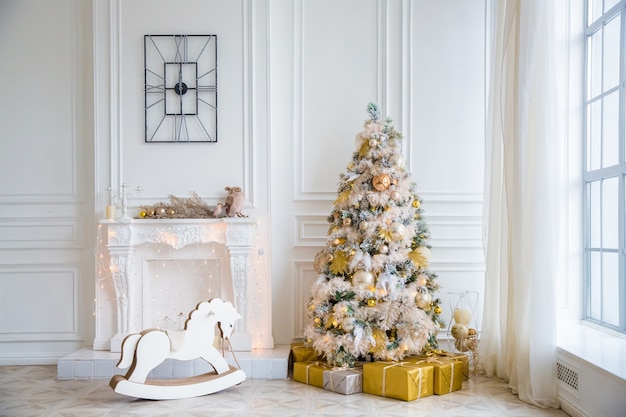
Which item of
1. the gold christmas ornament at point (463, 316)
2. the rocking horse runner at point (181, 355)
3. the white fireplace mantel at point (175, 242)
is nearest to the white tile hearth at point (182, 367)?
the white fireplace mantel at point (175, 242)

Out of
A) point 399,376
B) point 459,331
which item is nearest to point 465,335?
point 459,331

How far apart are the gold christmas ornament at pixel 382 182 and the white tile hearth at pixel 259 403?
145 cm

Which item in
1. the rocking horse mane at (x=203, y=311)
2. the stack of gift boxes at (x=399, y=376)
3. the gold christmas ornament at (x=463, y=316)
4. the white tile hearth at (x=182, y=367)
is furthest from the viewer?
the gold christmas ornament at (x=463, y=316)

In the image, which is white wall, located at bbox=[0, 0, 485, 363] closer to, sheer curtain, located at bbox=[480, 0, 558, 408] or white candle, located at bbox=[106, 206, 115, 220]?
white candle, located at bbox=[106, 206, 115, 220]

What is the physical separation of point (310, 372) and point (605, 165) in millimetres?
2486

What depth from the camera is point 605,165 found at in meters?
4.23

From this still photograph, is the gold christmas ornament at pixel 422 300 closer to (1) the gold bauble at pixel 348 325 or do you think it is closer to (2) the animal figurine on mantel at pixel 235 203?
(1) the gold bauble at pixel 348 325

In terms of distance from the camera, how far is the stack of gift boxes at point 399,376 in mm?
4145

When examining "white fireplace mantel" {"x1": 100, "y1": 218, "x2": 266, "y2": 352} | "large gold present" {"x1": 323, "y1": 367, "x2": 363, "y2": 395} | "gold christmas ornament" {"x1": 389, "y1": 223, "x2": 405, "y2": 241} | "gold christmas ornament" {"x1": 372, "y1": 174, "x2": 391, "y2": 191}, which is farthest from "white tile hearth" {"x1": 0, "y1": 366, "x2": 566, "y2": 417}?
"gold christmas ornament" {"x1": 372, "y1": 174, "x2": 391, "y2": 191}

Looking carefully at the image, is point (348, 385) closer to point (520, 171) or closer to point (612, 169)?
point (520, 171)

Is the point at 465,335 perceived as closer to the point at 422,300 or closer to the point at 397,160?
the point at 422,300

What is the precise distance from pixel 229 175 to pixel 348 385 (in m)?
1.93

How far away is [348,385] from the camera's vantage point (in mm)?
4262

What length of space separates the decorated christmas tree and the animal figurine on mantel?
30.1 inches
